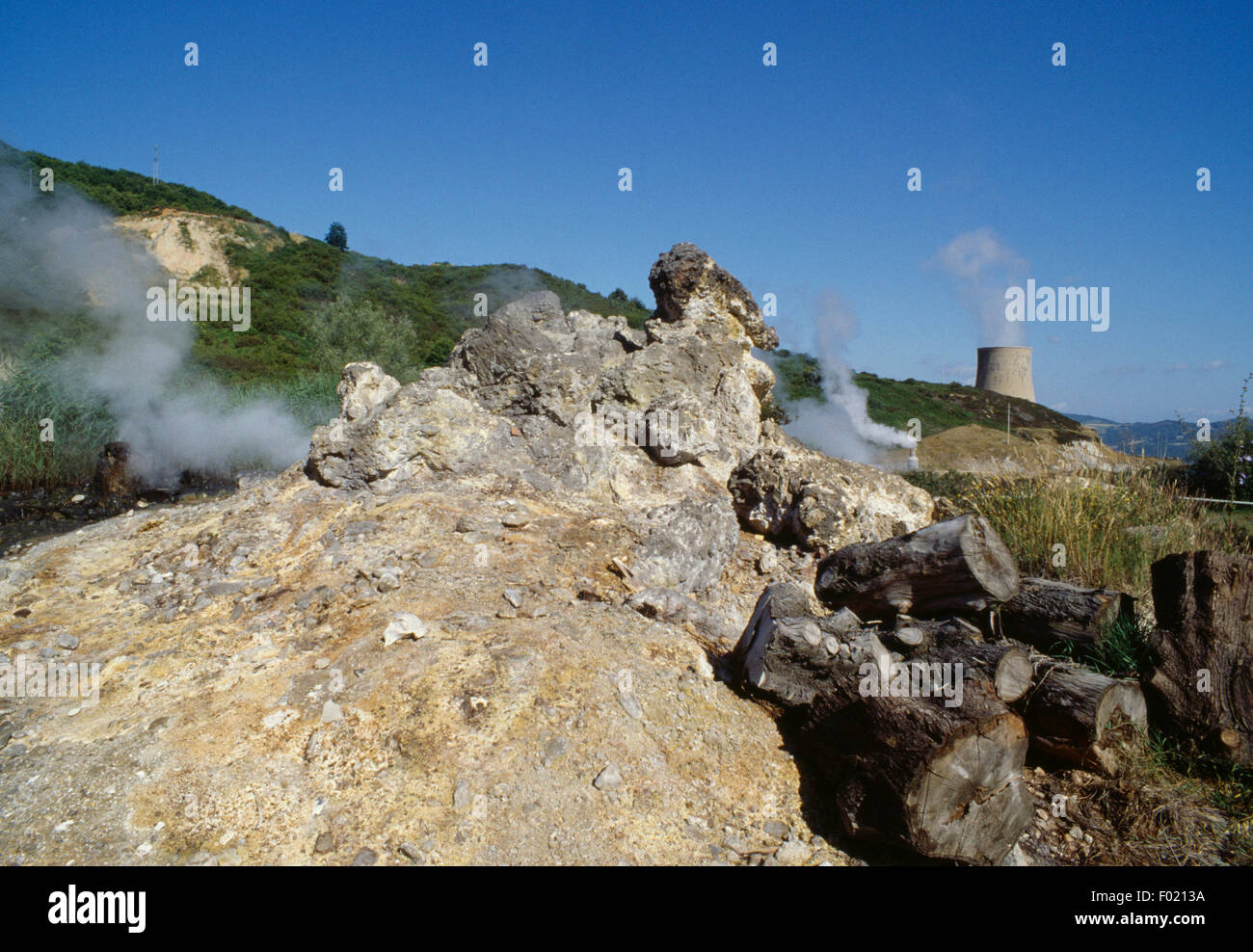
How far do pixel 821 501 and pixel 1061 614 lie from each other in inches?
72.5

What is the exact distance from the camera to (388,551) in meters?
4.47

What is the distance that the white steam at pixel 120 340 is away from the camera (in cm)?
937

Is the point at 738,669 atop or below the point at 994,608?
below

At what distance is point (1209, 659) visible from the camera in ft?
10.3

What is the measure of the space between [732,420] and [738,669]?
3.29 meters

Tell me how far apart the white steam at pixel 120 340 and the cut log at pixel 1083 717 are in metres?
9.38

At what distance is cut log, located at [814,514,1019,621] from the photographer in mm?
3727

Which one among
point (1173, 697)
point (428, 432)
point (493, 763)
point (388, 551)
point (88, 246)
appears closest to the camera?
point (493, 763)

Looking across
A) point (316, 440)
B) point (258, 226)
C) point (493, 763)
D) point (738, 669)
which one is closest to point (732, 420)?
point (738, 669)

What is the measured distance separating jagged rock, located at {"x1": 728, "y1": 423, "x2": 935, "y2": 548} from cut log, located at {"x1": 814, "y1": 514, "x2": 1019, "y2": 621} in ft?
3.33

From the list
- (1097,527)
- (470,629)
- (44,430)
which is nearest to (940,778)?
(470,629)

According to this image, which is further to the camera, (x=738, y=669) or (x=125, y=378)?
(x=125, y=378)

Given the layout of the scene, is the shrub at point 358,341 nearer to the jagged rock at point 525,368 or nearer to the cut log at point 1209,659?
the jagged rock at point 525,368
